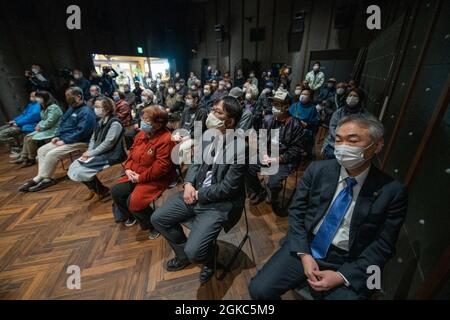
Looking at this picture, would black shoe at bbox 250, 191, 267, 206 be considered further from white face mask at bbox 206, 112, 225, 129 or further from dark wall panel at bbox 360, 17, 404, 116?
dark wall panel at bbox 360, 17, 404, 116

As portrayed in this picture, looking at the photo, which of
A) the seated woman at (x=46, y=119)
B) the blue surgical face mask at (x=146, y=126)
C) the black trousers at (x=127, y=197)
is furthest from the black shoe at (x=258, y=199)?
the seated woman at (x=46, y=119)

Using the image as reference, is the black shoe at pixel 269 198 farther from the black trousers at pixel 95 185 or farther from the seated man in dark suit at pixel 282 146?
the black trousers at pixel 95 185

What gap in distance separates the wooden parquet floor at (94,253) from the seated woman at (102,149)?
542mm

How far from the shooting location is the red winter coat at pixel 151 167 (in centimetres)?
204

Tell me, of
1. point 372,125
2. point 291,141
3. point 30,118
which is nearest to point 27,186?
point 30,118

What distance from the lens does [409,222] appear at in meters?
1.39

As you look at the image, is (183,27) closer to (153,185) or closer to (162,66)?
(162,66)

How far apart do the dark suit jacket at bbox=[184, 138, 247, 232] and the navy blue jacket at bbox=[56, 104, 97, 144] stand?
2.49 meters

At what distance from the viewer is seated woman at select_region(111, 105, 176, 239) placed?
6.77 ft

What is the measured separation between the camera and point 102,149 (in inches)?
103

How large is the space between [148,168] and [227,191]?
1.02 m

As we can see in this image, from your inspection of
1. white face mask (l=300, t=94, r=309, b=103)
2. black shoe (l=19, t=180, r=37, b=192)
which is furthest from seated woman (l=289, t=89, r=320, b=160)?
black shoe (l=19, t=180, r=37, b=192)

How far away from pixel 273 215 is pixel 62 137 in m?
3.45

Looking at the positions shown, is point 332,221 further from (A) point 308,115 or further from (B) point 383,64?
(B) point 383,64
